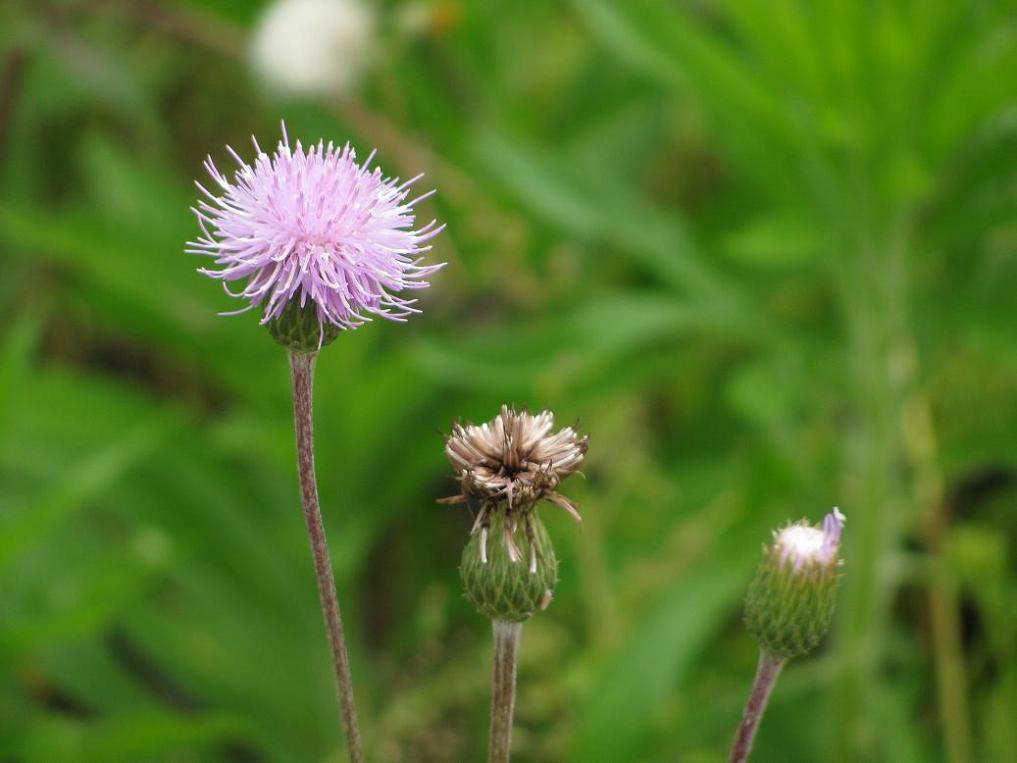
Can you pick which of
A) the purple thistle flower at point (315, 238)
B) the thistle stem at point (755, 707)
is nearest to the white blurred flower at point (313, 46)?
the purple thistle flower at point (315, 238)

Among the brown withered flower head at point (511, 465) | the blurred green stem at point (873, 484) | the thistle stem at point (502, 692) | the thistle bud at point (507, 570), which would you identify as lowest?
the thistle stem at point (502, 692)

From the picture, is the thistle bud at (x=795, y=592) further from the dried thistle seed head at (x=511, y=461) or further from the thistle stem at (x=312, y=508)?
the thistle stem at (x=312, y=508)

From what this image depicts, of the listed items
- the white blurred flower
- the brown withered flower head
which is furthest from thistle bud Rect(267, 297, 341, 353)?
the white blurred flower

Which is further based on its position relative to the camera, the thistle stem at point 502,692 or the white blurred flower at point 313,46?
the white blurred flower at point 313,46

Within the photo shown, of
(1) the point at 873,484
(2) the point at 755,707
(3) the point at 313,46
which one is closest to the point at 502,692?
(2) the point at 755,707

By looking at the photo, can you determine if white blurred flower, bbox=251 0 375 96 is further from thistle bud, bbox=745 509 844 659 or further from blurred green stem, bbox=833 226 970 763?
thistle bud, bbox=745 509 844 659
